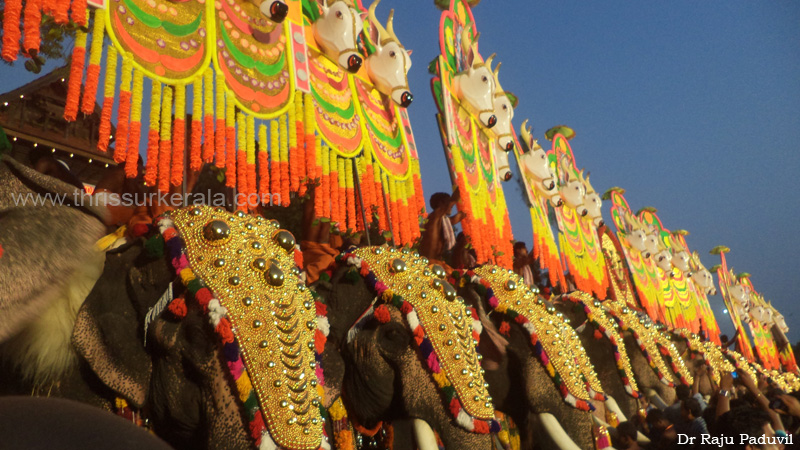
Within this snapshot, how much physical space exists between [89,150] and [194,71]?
2.17 meters

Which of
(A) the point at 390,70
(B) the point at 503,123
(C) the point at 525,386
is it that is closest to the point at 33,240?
(C) the point at 525,386

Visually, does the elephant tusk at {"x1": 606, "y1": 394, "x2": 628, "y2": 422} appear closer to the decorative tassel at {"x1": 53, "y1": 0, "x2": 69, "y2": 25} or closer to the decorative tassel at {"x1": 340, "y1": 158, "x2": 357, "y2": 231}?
the decorative tassel at {"x1": 340, "y1": 158, "x2": 357, "y2": 231}

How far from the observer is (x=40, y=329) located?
2.00 m

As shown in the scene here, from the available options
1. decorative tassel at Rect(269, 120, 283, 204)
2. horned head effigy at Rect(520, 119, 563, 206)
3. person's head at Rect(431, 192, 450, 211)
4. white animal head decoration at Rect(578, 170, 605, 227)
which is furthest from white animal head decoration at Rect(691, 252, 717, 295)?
decorative tassel at Rect(269, 120, 283, 204)

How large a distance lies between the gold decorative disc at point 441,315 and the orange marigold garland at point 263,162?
0.68 m

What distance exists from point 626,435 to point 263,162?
108 inches

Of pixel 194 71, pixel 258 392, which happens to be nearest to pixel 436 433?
pixel 258 392

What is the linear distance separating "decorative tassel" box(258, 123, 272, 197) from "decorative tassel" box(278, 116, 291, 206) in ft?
0.33

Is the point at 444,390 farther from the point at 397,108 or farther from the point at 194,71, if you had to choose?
the point at 397,108

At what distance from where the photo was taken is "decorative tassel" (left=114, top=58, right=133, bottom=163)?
300 centimetres

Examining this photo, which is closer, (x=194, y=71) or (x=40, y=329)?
(x=40, y=329)

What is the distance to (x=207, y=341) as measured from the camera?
2.15m

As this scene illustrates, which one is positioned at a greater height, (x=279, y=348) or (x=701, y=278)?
(x=701, y=278)

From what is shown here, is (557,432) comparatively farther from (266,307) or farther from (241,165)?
(241,165)
